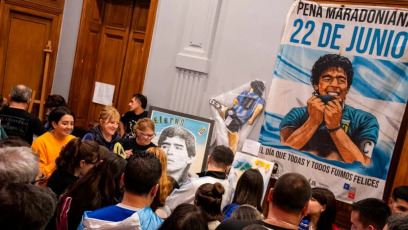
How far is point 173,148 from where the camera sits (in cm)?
578

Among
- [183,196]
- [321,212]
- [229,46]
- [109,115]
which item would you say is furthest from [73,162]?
[229,46]

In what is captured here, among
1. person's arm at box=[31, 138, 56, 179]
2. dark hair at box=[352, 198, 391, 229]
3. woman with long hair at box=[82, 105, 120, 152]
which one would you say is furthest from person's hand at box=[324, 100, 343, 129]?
person's arm at box=[31, 138, 56, 179]

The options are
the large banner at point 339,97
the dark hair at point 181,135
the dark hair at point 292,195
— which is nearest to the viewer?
the dark hair at point 292,195

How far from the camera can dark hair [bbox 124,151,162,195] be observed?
265cm

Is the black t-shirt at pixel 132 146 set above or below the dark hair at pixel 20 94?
below

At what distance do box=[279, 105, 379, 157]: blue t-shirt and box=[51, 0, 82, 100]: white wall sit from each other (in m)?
3.68

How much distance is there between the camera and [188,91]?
21.1 feet

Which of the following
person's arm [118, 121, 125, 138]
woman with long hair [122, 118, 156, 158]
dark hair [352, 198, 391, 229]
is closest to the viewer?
dark hair [352, 198, 391, 229]

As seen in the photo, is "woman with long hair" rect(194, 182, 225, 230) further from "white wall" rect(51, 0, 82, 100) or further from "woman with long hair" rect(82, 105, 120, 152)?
"white wall" rect(51, 0, 82, 100)

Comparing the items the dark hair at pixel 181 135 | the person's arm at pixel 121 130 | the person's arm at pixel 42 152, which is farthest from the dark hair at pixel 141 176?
the person's arm at pixel 121 130

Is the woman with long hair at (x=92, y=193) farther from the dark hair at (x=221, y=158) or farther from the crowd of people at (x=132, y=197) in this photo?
the dark hair at (x=221, y=158)

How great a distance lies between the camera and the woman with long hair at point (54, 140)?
441cm

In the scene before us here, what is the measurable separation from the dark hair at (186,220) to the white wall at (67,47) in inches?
231

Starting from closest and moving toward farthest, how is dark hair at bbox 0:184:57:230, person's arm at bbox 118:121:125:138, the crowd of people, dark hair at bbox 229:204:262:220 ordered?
1. dark hair at bbox 0:184:57:230
2. the crowd of people
3. dark hair at bbox 229:204:262:220
4. person's arm at bbox 118:121:125:138
